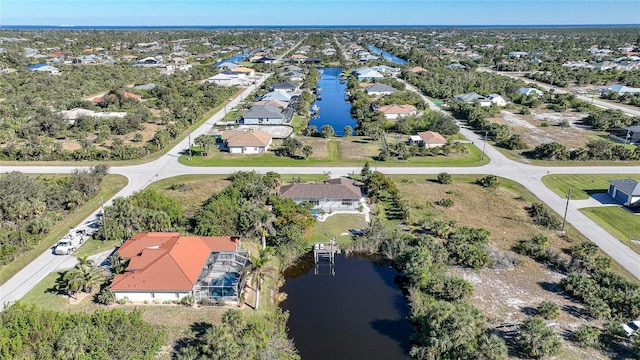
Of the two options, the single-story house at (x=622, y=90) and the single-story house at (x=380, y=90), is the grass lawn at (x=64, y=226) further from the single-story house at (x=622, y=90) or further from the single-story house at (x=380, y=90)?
the single-story house at (x=622, y=90)

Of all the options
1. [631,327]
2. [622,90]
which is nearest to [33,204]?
[631,327]

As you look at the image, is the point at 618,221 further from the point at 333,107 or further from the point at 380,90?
the point at 380,90

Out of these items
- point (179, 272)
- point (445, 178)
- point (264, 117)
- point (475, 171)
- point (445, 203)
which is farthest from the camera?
point (264, 117)

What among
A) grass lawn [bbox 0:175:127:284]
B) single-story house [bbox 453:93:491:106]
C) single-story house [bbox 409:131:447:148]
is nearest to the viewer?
grass lawn [bbox 0:175:127:284]

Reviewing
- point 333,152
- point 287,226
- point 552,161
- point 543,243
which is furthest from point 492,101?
point 287,226

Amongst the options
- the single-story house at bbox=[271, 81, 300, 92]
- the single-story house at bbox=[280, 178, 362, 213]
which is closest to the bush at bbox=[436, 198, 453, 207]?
the single-story house at bbox=[280, 178, 362, 213]

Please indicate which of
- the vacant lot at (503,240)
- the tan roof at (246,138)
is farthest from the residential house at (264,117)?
the vacant lot at (503,240)

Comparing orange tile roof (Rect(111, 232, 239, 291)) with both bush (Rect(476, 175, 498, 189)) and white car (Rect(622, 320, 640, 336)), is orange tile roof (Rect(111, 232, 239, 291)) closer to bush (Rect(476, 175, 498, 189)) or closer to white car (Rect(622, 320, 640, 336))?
white car (Rect(622, 320, 640, 336))

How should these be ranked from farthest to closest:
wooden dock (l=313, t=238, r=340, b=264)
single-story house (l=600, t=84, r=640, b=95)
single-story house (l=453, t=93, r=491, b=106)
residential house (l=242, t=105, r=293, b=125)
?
1. single-story house (l=600, t=84, r=640, b=95)
2. single-story house (l=453, t=93, r=491, b=106)
3. residential house (l=242, t=105, r=293, b=125)
4. wooden dock (l=313, t=238, r=340, b=264)
